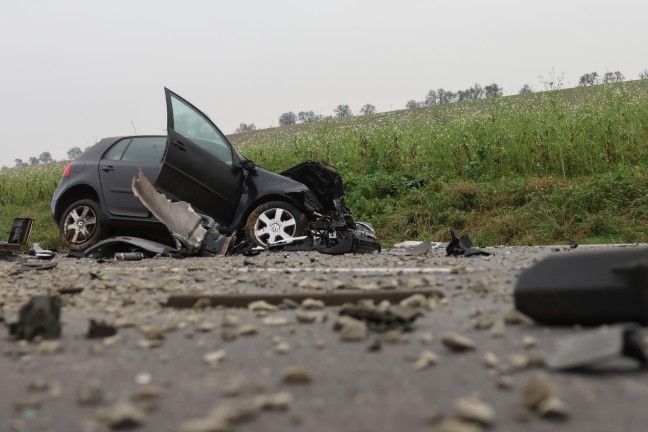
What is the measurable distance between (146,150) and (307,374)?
818cm

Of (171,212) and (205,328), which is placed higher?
(171,212)

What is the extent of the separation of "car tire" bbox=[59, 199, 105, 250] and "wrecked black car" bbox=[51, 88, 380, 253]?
0.01 meters

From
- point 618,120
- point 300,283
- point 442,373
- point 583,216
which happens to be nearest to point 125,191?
point 300,283

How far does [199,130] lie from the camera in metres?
9.52

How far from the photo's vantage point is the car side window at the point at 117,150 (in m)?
10.2

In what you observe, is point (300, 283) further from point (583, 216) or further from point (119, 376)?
point (583, 216)

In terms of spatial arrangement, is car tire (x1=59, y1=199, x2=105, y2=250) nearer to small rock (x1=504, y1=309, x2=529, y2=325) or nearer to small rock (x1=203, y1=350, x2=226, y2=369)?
small rock (x1=203, y1=350, x2=226, y2=369)

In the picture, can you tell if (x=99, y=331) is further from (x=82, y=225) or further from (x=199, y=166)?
(x=82, y=225)

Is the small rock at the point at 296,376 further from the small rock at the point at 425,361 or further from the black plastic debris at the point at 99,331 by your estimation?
the black plastic debris at the point at 99,331

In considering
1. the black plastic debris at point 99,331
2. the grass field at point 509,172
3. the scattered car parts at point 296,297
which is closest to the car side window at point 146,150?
the grass field at point 509,172

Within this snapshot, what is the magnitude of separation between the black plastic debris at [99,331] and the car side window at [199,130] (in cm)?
580

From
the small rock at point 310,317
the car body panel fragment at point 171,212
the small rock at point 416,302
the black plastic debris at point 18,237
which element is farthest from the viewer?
the black plastic debris at point 18,237

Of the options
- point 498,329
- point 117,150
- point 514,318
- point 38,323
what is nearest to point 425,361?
point 498,329

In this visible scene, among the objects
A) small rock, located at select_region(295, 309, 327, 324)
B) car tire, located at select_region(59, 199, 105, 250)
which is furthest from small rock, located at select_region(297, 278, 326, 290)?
car tire, located at select_region(59, 199, 105, 250)
